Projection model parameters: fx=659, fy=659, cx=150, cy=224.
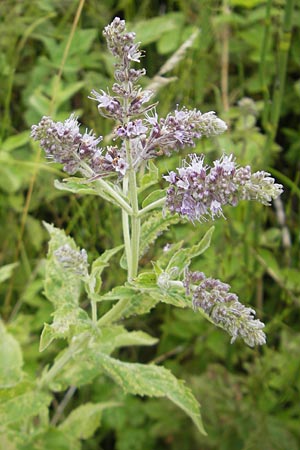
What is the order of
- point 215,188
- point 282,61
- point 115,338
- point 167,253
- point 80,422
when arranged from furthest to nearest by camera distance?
point 282,61 → point 80,422 → point 115,338 → point 167,253 → point 215,188

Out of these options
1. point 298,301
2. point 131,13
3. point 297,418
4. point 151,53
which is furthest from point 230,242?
point 131,13

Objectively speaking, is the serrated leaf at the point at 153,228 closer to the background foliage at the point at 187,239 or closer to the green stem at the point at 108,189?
the green stem at the point at 108,189

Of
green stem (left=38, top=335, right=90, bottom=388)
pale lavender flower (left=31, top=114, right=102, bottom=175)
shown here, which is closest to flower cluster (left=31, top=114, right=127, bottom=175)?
pale lavender flower (left=31, top=114, right=102, bottom=175)

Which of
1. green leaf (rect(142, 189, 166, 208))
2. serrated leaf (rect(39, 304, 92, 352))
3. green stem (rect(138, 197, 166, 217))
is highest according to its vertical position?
green leaf (rect(142, 189, 166, 208))

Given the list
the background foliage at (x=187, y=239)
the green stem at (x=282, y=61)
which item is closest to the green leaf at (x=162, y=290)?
the background foliage at (x=187, y=239)

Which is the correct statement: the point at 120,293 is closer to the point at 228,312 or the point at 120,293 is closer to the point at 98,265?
the point at 98,265

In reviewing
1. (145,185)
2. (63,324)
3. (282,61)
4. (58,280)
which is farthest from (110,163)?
(282,61)

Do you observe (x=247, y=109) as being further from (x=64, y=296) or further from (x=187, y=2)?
(x=64, y=296)

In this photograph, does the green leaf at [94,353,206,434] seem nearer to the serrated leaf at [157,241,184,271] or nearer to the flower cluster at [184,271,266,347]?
the serrated leaf at [157,241,184,271]
